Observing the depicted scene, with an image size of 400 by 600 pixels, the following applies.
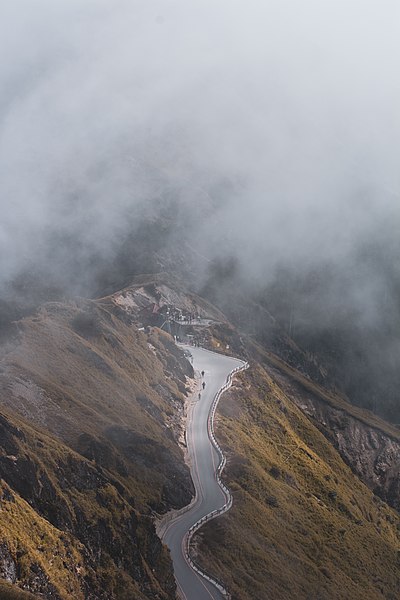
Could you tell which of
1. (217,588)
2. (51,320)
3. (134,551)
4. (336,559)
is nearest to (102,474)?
(134,551)

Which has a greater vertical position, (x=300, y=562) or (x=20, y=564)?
(x=20, y=564)

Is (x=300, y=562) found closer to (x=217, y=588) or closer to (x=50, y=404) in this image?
(x=217, y=588)

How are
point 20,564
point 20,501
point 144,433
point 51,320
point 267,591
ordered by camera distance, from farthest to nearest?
point 51,320
point 144,433
point 267,591
point 20,501
point 20,564

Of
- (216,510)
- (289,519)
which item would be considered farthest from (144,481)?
(289,519)

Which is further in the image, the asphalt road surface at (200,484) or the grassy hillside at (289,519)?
the grassy hillside at (289,519)

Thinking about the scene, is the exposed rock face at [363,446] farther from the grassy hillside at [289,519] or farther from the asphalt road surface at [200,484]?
the asphalt road surface at [200,484]

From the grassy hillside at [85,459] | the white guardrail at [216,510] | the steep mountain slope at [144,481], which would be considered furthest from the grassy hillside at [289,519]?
the grassy hillside at [85,459]

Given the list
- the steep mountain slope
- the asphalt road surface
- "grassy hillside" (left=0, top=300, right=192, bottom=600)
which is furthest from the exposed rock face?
"grassy hillside" (left=0, top=300, right=192, bottom=600)

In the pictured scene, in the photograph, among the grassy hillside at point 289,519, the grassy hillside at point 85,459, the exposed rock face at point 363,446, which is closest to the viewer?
the grassy hillside at point 85,459

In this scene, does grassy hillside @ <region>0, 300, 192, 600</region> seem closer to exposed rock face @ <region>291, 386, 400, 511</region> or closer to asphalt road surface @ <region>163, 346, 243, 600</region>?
asphalt road surface @ <region>163, 346, 243, 600</region>
